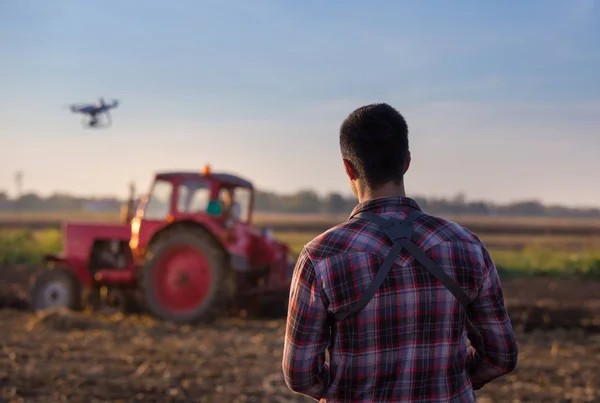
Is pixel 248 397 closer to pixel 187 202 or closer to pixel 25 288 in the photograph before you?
pixel 187 202

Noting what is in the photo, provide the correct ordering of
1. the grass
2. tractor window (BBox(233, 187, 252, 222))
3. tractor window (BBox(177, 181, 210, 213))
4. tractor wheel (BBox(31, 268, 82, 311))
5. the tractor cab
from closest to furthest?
the tractor cab → tractor window (BBox(177, 181, 210, 213)) → tractor window (BBox(233, 187, 252, 222)) → tractor wheel (BBox(31, 268, 82, 311)) → the grass

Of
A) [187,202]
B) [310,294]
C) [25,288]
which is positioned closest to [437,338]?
[310,294]

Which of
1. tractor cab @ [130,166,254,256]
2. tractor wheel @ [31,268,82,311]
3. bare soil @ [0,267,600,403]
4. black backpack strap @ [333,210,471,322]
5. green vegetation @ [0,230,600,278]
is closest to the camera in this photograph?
black backpack strap @ [333,210,471,322]

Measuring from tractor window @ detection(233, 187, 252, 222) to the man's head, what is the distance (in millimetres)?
8271

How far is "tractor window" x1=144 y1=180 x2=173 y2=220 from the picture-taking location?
398 inches

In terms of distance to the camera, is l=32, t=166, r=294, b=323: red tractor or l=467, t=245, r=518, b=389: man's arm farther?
l=32, t=166, r=294, b=323: red tractor

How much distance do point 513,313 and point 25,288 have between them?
8.73m

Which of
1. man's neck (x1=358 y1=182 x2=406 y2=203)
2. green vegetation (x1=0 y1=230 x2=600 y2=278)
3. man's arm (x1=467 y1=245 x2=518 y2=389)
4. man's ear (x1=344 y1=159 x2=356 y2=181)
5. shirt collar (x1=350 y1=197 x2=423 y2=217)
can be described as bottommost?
green vegetation (x1=0 y1=230 x2=600 y2=278)

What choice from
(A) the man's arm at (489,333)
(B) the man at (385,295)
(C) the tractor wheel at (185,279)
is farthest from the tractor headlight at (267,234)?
(B) the man at (385,295)

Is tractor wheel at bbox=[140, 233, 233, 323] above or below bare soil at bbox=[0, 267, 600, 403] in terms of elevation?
above

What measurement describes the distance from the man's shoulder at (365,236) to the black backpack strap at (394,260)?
0.03 meters

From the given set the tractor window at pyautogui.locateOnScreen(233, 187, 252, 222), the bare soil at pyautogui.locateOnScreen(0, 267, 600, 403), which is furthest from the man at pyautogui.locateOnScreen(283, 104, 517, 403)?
the tractor window at pyautogui.locateOnScreen(233, 187, 252, 222)

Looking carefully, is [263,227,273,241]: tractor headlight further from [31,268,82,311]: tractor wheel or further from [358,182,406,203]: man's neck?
[358,182,406,203]: man's neck

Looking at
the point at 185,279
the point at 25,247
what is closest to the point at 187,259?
the point at 185,279
